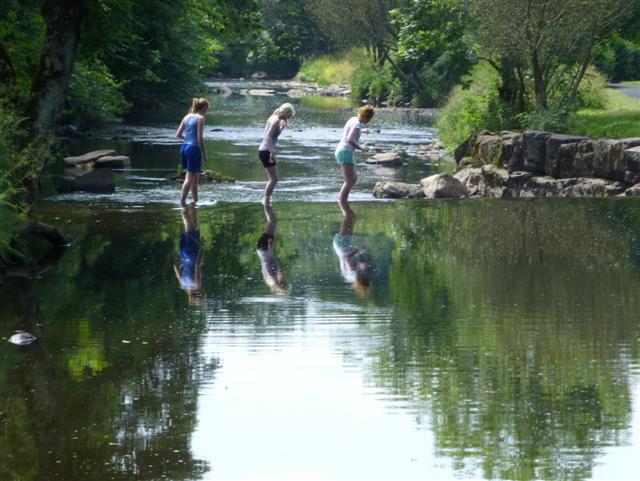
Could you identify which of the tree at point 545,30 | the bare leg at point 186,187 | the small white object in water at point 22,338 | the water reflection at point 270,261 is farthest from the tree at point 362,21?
the small white object in water at point 22,338

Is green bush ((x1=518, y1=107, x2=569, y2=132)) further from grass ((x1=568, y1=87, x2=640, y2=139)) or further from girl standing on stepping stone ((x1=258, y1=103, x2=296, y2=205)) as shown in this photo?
girl standing on stepping stone ((x1=258, y1=103, x2=296, y2=205))

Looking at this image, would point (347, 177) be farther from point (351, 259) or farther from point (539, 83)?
point (539, 83)

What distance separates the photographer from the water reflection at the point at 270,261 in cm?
1170

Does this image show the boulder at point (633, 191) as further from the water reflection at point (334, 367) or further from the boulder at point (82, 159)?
the boulder at point (82, 159)

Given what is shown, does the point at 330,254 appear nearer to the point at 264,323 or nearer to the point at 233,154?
the point at 264,323

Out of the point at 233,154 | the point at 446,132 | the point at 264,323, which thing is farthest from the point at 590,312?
the point at 446,132

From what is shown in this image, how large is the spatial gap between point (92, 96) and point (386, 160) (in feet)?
29.5

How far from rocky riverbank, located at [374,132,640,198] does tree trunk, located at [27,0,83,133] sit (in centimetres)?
853

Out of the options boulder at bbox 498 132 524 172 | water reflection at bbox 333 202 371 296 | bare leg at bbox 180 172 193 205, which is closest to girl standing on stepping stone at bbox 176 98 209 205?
bare leg at bbox 180 172 193 205

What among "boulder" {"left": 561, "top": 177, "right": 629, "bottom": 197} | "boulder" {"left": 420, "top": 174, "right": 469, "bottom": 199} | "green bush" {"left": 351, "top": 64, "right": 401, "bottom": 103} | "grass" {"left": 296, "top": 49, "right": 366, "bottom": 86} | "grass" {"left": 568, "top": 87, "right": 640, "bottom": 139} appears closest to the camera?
"boulder" {"left": 420, "top": 174, "right": 469, "bottom": 199}

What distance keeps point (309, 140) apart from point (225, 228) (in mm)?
23216

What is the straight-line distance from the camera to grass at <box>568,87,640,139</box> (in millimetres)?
26562

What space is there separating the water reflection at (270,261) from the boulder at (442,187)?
610 cm

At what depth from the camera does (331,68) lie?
87250 millimetres
